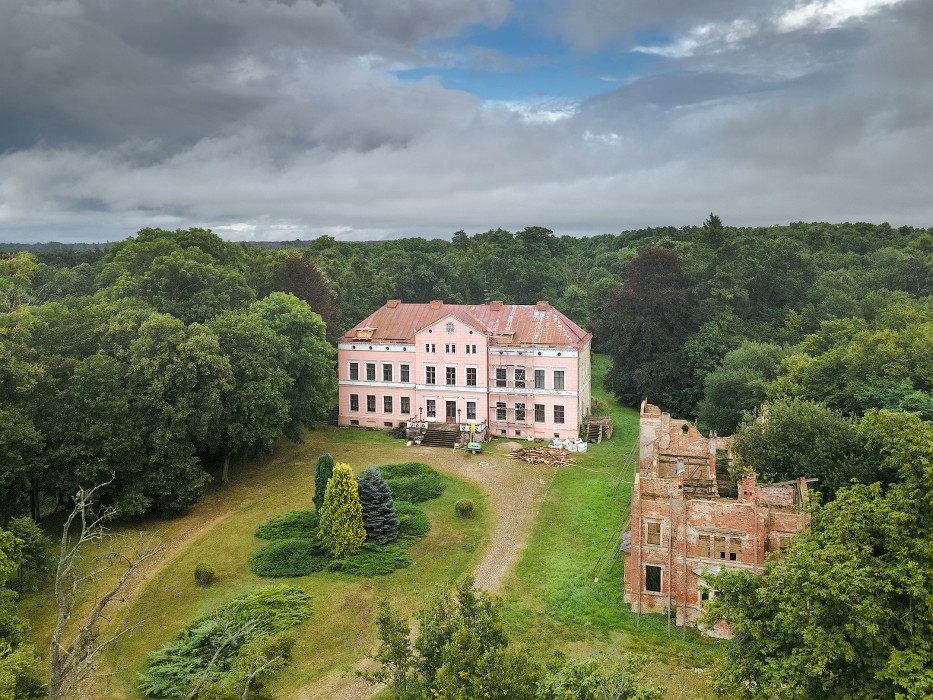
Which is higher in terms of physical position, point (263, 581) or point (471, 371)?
point (471, 371)

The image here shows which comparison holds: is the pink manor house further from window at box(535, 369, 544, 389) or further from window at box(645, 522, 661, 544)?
window at box(645, 522, 661, 544)

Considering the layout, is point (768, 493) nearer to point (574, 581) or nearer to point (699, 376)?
point (574, 581)

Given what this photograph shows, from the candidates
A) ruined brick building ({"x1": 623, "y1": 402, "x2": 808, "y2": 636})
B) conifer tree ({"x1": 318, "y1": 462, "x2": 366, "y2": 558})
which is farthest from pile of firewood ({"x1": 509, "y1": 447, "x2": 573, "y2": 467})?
conifer tree ({"x1": 318, "y1": 462, "x2": 366, "y2": 558})

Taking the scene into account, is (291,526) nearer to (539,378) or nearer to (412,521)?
(412,521)

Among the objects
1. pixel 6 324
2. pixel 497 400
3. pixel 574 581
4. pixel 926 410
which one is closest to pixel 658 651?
pixel 574 581

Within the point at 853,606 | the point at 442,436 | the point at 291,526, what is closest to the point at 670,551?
the point at 853,606

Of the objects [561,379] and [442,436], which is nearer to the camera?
[561,379]

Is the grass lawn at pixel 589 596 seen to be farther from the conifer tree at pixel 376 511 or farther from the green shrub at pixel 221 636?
the green shrub at pixel 221 636
